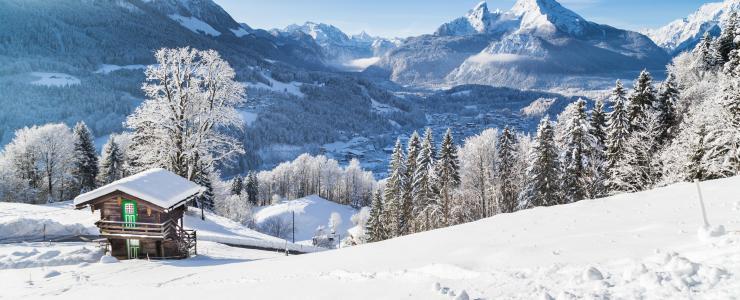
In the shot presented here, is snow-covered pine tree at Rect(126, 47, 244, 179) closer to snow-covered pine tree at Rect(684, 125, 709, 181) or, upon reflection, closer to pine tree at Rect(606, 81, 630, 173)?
pine tree at Rect(606, 81, 630, 173)

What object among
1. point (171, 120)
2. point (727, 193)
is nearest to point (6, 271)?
point (171, 120)

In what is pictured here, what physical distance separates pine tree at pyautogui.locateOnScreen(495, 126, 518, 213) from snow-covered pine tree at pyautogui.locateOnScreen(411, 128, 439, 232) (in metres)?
7.84

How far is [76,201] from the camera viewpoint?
79.3 feet

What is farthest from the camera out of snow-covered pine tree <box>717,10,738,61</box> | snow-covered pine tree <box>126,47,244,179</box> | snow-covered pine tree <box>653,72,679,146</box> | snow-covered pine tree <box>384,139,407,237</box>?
snow-covered pine tree <box>384,139,407,237</box>

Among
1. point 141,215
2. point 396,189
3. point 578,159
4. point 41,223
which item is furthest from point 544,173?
point 41,223

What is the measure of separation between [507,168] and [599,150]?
10380 millimetres

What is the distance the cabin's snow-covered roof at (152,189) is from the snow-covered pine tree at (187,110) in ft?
22.5

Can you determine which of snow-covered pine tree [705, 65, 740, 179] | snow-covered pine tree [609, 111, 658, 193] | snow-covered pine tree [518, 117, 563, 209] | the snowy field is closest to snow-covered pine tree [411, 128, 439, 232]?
snow-covered pine tree [518, 117, 563, 209]

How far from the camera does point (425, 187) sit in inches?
1864

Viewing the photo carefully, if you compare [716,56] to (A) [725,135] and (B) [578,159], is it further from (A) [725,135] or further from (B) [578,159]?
(A) [725,135]

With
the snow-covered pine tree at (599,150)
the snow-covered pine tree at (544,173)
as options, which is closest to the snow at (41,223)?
the snow-covered pine tree at (544,173)

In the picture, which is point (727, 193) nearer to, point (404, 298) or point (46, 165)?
point (404, 298)

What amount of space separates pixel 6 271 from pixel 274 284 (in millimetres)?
15519

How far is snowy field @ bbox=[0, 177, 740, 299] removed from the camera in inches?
314
